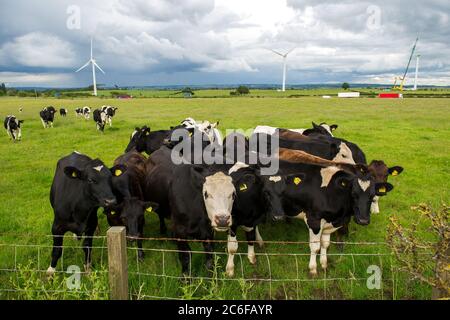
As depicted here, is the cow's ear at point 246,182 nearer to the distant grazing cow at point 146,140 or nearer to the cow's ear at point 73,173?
the cow's ear at point 73,173

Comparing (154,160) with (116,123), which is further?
(116,123)

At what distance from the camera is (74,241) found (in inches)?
291

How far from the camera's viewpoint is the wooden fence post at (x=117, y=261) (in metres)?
4.20

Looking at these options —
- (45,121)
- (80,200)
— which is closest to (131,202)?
(80,200)

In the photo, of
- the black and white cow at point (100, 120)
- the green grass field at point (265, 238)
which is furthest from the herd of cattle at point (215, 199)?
the black and white cow at point (100, 120)

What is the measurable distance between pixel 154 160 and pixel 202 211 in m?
3.16

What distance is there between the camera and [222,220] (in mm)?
5582

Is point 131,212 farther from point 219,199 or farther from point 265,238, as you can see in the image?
point 265,238

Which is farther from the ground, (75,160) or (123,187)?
(75,160)

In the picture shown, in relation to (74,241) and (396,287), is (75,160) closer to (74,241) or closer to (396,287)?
(74,241)

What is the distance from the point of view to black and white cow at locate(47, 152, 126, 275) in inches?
234

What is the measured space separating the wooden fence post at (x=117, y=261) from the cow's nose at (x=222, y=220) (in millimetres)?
1641

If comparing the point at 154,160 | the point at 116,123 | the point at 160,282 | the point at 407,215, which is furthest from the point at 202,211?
the point at 116,123

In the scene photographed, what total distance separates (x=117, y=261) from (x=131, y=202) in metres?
2.14
